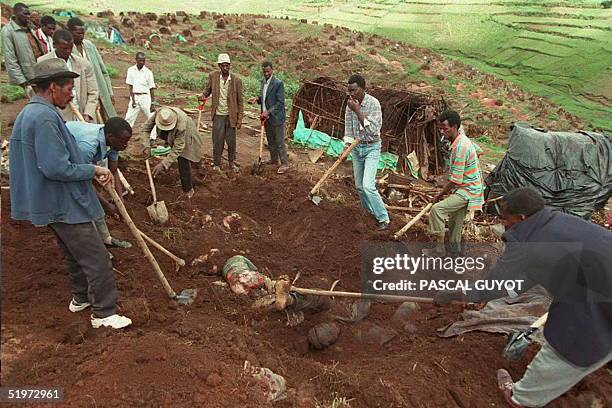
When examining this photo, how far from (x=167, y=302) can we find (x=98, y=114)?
115 inches

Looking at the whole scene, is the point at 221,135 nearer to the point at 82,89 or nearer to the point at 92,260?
the point at 82,89

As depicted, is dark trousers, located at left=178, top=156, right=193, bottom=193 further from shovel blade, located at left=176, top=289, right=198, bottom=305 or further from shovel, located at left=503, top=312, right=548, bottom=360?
shovel, located at left=503, top=312, right=548, bottom=360

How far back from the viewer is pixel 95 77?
5312 mm

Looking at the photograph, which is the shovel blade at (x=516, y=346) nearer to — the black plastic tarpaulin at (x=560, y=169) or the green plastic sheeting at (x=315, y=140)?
the black plastic tarpaulin at (x=560, y=169)

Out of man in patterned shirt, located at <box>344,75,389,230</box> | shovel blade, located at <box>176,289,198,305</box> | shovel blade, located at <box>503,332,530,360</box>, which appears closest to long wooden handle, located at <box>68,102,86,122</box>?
shovel blade, located at <box>176,289,198,305</box>

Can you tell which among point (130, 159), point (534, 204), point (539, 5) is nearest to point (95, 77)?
point (130, 159)

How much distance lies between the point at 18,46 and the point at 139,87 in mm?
2124

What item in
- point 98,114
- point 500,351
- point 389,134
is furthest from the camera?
point 389,134

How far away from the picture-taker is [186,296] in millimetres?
4035

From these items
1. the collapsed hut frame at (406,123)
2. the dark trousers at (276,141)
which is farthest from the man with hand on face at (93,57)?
the collapsed hut frame at (406,123)

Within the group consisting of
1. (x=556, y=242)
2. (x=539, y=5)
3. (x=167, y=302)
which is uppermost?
(x=539, y=5)

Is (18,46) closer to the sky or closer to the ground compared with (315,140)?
closer to the sky

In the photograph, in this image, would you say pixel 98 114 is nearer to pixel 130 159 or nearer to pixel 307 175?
pixel 130 159

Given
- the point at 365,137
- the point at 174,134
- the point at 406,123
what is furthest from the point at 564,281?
the point at 406,123
